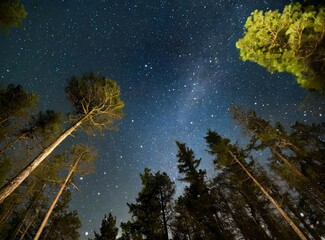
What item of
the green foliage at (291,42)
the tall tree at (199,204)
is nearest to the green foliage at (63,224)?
the tall tree at (199,204)

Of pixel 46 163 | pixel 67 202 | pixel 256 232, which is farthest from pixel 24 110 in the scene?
pixel 256 232

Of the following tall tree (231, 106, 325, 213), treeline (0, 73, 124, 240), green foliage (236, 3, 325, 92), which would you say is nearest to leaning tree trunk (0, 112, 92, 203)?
treeline (0, 73, 124, 240)

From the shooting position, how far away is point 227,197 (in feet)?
58.3

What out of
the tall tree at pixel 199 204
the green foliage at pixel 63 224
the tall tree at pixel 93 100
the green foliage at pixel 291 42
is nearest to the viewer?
the green foliage at pixel 291 42

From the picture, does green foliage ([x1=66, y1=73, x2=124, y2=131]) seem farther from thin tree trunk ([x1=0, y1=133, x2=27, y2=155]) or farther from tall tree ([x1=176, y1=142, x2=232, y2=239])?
tall tree ([x1=176, y1=142, x2=232, y2=239])

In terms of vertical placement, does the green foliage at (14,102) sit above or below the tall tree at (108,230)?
above

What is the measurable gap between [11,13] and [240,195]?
63.8 feet

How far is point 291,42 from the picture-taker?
6.82 m

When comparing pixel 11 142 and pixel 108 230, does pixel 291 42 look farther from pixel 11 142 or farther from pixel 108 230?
pixel 108 230

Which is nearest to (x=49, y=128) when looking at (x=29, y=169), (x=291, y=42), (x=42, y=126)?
(x=42, y=126)

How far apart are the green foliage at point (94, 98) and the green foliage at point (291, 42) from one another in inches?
345

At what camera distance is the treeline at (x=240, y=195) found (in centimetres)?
1523

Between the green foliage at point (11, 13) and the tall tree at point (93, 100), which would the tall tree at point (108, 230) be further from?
the green foliage at point (11, 13)

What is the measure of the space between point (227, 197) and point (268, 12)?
1570 cm
